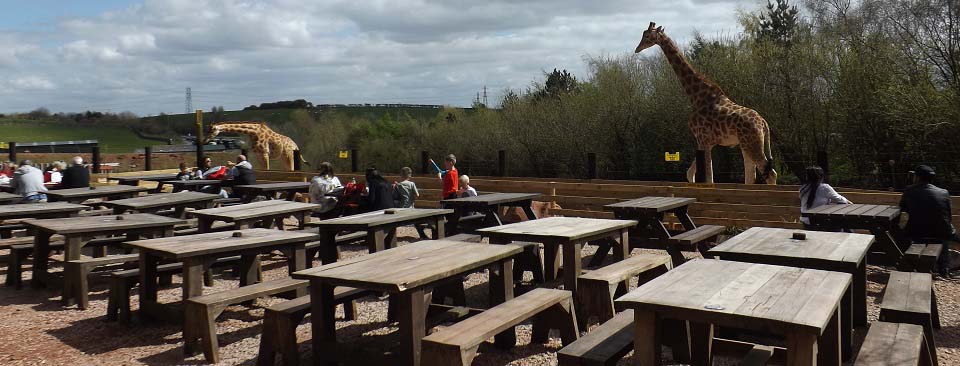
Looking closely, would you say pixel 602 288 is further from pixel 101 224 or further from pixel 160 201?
pixel 160 201

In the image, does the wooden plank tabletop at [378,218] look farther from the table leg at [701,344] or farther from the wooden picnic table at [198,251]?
the table leg at [701,344]

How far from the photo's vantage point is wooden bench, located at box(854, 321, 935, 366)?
3289 mm

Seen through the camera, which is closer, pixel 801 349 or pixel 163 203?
pixel 801 349

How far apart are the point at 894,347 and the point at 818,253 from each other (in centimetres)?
107

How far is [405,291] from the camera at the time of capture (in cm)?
382

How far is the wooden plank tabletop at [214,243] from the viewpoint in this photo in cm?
512

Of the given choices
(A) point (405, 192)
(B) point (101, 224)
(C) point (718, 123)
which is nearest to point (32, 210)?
(B) point (101, 224)

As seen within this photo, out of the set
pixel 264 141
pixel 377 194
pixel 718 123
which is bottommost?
pixel 377 194

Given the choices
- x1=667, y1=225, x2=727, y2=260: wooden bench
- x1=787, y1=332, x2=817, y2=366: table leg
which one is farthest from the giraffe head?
x1=787, y1=332, x2=817, y2=366: table leg

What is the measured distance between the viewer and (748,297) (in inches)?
126

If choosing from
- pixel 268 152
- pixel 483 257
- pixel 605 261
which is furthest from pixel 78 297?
pixel 268 152

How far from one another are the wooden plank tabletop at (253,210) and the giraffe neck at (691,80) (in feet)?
23.4

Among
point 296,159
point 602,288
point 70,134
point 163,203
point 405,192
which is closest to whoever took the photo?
point 602,288

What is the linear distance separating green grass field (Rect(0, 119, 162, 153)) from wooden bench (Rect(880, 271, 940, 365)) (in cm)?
6026
